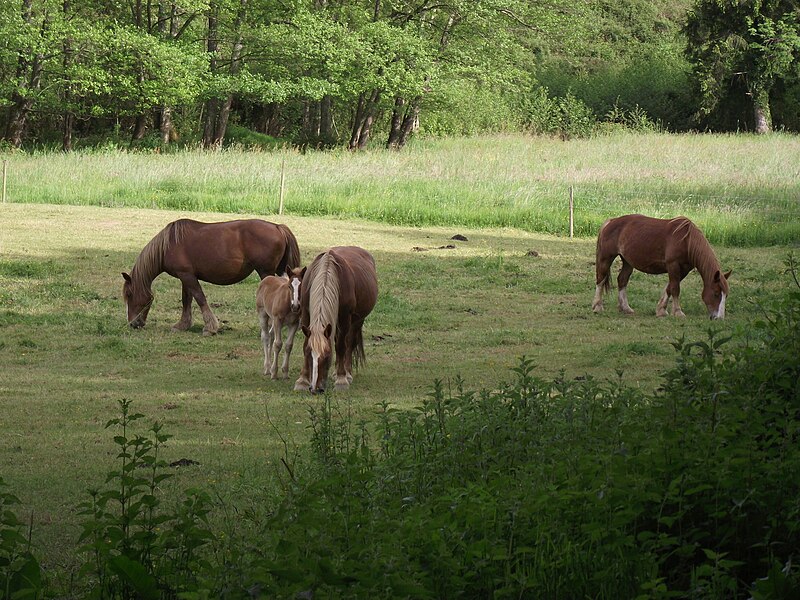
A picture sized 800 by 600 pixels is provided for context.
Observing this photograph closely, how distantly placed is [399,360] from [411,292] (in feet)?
16.1

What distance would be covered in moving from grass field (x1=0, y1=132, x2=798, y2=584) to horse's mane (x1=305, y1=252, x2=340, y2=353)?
724 millimetres

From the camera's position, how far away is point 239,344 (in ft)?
41.2

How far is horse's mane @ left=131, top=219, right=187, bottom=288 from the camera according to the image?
13.4 meters

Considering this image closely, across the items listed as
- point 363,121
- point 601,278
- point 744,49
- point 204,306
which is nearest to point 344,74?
point 363,121

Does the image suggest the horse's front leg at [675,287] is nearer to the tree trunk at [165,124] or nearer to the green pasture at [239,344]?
the green pasture at [239,344]

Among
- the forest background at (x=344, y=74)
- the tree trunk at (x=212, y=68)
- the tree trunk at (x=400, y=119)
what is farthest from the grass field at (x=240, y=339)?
the tree trunk at (x=400, y=119)

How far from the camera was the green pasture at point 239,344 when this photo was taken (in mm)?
7430

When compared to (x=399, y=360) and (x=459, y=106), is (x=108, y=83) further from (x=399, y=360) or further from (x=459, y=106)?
(x=399, y=360)

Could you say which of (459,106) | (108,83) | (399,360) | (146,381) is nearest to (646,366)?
(399,360)

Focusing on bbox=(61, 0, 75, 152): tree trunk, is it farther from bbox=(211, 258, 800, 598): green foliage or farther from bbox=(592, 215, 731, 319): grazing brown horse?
bbox=(211, 258, 800, 598): green foliage

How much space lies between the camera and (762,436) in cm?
509

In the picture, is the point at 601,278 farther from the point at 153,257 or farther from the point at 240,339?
the point at 153,257

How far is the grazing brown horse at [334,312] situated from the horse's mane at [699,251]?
532 centimetres

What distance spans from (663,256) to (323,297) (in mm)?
6486
